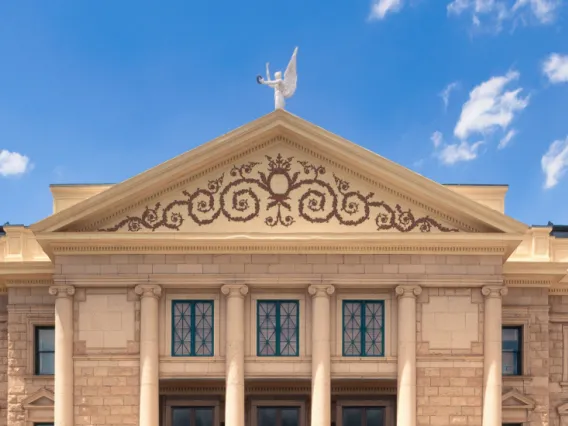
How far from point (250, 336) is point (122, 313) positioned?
4.08m

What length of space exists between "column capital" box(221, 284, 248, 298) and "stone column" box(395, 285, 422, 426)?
4.76 m

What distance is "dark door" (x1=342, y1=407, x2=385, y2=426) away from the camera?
26.6 metres

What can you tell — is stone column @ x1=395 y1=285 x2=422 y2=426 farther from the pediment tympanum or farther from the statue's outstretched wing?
the statue's outstretched wing

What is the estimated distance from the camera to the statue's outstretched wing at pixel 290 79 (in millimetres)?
26062

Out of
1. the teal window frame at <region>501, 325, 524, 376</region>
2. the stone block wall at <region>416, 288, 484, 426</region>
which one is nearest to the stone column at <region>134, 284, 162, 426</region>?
the stone block wall at <region>416, 288, 484, 426</region>

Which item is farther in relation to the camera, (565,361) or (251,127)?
(565,361)

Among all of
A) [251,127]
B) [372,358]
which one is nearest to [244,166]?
[251,127]

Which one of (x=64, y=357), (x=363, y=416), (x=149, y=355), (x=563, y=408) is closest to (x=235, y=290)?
(x=149, y=355)

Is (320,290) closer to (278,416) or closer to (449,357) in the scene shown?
(449,357)

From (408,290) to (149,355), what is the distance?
27.1 ft

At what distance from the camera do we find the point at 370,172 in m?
25.1

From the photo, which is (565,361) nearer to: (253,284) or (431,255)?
(431,255)

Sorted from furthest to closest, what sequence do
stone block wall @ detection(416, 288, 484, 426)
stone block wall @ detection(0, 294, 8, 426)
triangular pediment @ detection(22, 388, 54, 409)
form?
stone block wall @ detection(0, 294, 8, 426) < triangular pediment @ detection(22, 388, 54, 409) < stone block wall @ detection(416, 288, 484, 426)

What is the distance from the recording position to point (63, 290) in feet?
81.5
